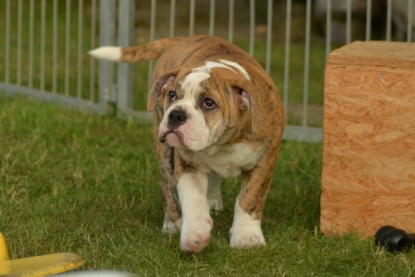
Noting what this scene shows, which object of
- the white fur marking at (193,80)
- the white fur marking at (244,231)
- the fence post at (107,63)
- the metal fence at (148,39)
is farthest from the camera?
the fence post at (107,63)

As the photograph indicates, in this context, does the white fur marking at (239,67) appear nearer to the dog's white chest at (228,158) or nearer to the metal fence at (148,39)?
the dog's white chest at (228,158)

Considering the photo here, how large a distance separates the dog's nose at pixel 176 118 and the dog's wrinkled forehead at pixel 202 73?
147mm

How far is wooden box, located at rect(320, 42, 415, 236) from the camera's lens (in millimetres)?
5344

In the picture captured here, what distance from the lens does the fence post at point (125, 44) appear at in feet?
26.6

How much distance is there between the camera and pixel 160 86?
5.26 meters

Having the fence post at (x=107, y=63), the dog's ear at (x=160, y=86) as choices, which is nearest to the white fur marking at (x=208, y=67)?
the dog's ear at (x=160, y=86)

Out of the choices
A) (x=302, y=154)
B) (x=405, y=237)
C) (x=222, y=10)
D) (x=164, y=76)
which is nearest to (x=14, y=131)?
(x=302, y=154)

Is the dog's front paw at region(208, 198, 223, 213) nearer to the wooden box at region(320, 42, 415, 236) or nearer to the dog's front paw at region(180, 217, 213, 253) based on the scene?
the wooden box at region(320, 42, 415, 236)

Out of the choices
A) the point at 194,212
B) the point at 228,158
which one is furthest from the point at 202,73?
the point at 194,212

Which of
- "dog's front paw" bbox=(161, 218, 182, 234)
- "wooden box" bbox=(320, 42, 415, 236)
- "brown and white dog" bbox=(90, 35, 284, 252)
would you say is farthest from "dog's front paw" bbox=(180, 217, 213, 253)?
"wooden box" bbox=(320, 42, 415, 236)

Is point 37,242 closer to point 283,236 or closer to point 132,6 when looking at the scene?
point 283,236

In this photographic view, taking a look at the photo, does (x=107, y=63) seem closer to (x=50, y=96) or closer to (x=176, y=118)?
(x=50, y=96)

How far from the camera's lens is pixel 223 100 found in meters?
5.03

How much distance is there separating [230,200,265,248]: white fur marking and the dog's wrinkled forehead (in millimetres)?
688
